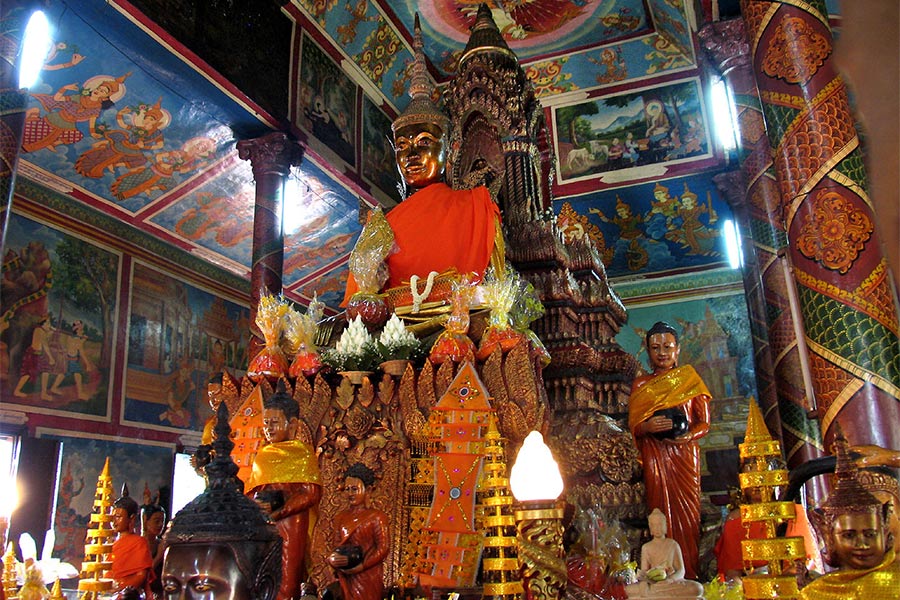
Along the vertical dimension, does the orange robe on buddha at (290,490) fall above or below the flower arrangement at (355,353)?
below

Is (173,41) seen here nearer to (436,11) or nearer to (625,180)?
(436,11)

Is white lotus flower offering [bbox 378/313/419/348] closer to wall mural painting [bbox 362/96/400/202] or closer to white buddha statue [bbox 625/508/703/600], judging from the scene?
white buddha statue [bbox 625/508/703/600]

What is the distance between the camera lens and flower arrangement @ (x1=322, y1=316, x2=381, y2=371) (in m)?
3.92

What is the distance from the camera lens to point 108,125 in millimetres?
7730

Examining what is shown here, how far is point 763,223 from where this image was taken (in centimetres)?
677

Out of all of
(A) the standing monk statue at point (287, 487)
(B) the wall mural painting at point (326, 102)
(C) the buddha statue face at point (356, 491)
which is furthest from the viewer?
(B) the wall mural painting at point (326, 102)

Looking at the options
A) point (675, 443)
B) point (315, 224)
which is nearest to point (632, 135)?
point (315, 224)

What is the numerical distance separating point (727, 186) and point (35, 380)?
9.49m

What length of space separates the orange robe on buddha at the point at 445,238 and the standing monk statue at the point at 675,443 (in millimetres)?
1436

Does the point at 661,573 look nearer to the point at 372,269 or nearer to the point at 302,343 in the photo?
the point at 302,343

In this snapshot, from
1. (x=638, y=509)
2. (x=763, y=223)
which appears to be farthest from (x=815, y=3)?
(x=763, y=223)

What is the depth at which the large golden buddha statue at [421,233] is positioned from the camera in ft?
14.9

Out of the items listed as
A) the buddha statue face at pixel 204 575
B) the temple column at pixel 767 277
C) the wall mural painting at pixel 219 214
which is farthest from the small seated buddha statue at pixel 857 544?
the wall mural painting at pixel 219 214

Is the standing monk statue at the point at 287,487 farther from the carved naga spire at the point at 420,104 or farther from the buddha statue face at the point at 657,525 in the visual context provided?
the carved naga spire at the point at 420,104
